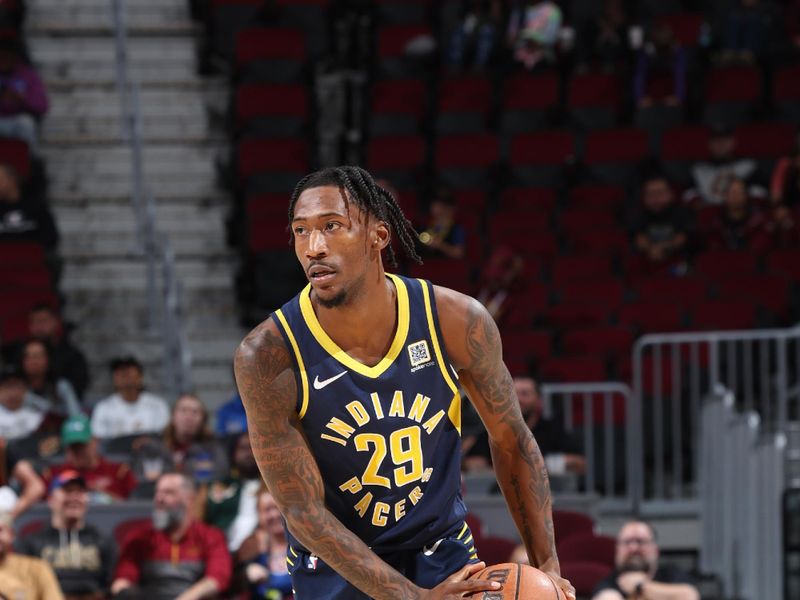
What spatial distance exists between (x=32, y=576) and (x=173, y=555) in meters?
0.81

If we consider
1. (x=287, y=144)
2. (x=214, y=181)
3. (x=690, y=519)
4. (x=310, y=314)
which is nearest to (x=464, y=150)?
(x=287, y=144)

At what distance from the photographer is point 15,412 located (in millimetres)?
10258

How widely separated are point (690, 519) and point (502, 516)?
1771 mm

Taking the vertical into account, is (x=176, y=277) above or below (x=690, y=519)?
above

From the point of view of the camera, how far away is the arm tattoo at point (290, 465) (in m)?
3.82

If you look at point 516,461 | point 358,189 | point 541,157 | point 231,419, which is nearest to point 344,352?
point 358,189

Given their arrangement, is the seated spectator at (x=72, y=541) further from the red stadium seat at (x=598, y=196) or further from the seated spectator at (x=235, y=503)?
the red stadium seat at (x=598, y=196)

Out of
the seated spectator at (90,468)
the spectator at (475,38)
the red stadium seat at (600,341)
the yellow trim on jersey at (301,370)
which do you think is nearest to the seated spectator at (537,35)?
the spectator at (475,38)

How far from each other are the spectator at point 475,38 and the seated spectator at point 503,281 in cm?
283

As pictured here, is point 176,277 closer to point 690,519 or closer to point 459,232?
point 459,232

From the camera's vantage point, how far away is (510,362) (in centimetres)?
1074

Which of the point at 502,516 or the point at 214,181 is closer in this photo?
the point at 502,516

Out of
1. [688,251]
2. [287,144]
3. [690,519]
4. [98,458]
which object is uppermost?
[287,144]

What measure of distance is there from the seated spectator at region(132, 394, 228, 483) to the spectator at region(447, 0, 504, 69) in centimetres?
508
